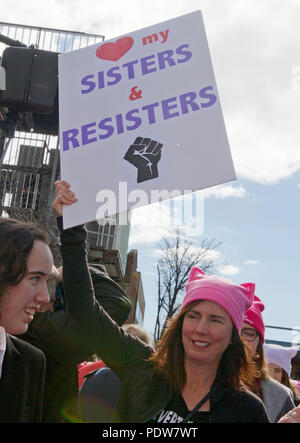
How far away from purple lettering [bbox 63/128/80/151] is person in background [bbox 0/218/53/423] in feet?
1.68

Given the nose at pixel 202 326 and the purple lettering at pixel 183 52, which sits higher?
the purple lettering at pixel 183 52

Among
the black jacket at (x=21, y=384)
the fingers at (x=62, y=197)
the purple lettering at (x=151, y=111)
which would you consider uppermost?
the purple lettering at (x=151, y=111)

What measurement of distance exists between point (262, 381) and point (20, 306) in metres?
1.68

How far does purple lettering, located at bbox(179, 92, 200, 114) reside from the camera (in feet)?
7.80

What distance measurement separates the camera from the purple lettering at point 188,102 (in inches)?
93.6

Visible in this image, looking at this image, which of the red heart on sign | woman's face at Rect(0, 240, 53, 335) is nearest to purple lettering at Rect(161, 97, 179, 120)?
the red heart on sign

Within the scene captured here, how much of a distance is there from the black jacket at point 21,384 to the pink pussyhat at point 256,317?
1.50 meters

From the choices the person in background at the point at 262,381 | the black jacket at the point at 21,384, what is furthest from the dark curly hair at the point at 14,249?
the person in background at the point at 262,381

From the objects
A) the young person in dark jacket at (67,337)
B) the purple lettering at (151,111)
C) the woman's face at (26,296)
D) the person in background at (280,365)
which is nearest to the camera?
the woman's face at (26,296)

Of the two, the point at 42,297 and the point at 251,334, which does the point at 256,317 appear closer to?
the point at 251,334

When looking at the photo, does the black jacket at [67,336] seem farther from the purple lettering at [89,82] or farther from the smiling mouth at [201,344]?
the purple lettering at [89,82]

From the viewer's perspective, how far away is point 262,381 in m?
2.98

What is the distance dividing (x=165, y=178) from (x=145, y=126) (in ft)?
0.83
